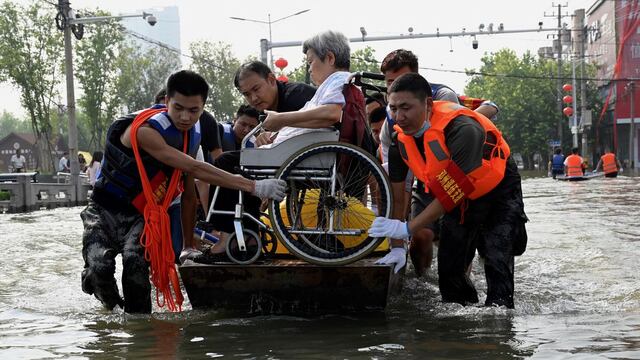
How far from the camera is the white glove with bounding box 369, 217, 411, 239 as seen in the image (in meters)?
5.83

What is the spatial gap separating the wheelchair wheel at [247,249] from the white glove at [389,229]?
0.86 m

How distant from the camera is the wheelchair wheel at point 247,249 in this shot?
20.7ft

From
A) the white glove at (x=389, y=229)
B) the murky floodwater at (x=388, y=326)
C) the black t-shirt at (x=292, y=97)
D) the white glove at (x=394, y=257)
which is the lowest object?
the murky floodwater at (x=388, y=326)

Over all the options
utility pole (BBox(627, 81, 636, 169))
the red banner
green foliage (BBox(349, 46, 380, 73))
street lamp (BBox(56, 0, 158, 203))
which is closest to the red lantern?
street lamp (BBox(56, 0, 158, 203))

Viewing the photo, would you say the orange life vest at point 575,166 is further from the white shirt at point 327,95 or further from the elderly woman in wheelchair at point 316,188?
the white shirt at point 327,95

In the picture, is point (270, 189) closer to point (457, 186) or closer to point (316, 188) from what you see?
point (316, 188)

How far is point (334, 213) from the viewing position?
623 centimetres

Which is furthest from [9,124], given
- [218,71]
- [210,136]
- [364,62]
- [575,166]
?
[210,136]

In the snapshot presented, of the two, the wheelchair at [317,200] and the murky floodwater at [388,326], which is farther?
the wheelchair at [317,200]

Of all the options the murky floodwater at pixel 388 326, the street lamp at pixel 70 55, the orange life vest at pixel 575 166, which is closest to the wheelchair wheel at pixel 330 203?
the murky floodwater at pixel 388 326

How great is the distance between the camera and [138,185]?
6457 millimetres

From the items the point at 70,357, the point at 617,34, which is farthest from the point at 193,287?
the point at 617,34

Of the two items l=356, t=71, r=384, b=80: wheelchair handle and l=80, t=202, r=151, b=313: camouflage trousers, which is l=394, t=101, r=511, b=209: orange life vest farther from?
l=80, t=202, r=151, b=313: camouflage trousers

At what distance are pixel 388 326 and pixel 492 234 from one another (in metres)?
0.92
